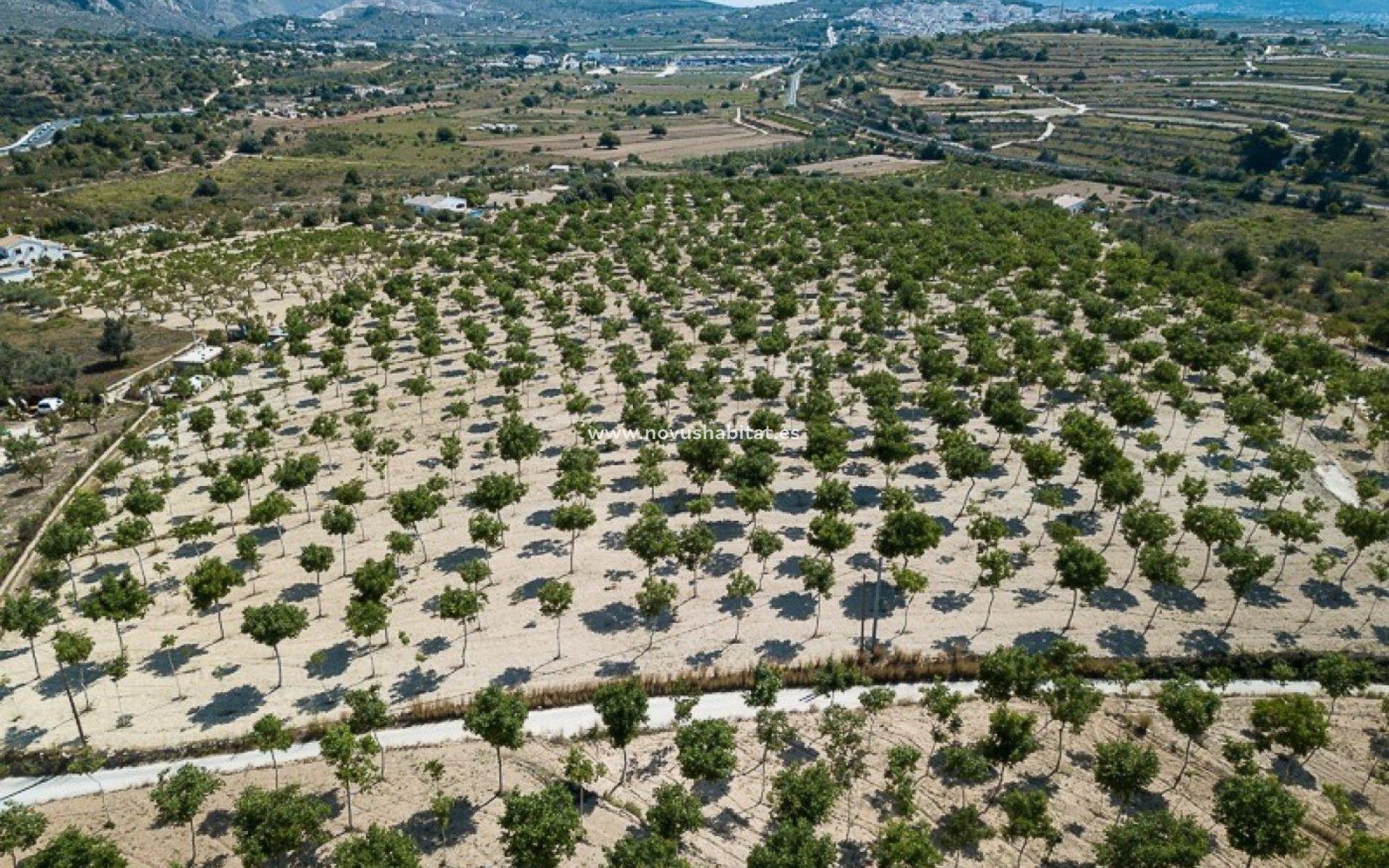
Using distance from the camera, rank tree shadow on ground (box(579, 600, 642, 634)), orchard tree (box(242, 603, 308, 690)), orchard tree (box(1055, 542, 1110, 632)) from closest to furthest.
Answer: orchard tree (box(242, 603, 308, 690)) → orchard tree (box(1055, 542, 1110, 632)) → tree shadow on ground (box(579, 600, 642, 634))

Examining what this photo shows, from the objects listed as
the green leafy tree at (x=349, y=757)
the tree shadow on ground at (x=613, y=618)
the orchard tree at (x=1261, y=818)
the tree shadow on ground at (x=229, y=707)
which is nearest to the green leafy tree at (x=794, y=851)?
the orchard tree at (x=1261, y=818)

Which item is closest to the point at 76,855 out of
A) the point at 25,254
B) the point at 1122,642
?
the point at 1122,642

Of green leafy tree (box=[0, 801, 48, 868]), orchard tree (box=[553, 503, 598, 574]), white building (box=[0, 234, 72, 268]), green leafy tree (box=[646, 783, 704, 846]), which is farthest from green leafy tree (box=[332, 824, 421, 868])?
white building (box=[0, 234, 72, 268])

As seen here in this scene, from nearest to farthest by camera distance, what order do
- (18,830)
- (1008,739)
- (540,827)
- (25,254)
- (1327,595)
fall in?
(540,827) < (18,830) < (1008,739) < (1327,595) < (25,254)

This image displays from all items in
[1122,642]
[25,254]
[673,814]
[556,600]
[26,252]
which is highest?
[26,252]

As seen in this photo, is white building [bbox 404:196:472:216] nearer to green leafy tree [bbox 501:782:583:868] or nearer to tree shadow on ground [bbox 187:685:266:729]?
tree shadow on ground [bbox 187:685:266:729]

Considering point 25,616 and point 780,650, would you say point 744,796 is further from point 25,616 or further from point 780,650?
point 25,616

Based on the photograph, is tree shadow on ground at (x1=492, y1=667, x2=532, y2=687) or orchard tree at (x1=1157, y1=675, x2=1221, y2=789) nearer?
orchard tree at (x1=1157, y1=675, x2=1221, y2=789)
